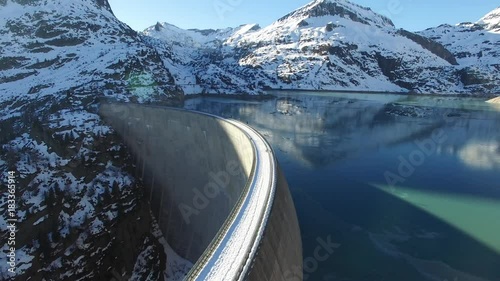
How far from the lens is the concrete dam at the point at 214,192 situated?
561 inches

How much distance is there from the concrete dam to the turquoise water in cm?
571

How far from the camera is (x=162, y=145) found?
150 ft

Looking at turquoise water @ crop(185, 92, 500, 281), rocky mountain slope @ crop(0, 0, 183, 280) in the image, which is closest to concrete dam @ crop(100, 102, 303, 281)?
rocky mountain slope @ crop(0, 0, 183, 280)

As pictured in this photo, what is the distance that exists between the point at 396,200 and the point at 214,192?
16.9 meters

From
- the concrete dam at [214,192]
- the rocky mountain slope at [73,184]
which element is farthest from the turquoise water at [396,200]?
the rocky mountain slope at [73,184]

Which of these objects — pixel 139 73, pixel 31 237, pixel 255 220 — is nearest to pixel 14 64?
pixel 139 73

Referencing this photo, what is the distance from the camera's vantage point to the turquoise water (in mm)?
23469

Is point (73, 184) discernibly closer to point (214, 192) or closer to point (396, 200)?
point (214, 192)

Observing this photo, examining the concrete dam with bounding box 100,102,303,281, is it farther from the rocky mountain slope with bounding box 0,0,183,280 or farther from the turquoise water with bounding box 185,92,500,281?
the turquoise water with bounding box 185,92,500,281

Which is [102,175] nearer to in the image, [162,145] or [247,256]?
[162,145]

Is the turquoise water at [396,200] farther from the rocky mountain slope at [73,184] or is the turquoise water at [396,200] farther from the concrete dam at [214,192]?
the rocky mountain slope at [73,184]

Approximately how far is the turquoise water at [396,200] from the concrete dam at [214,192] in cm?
571

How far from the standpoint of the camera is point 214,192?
32562mm

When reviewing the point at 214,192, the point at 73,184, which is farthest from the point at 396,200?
the point at 73,184
